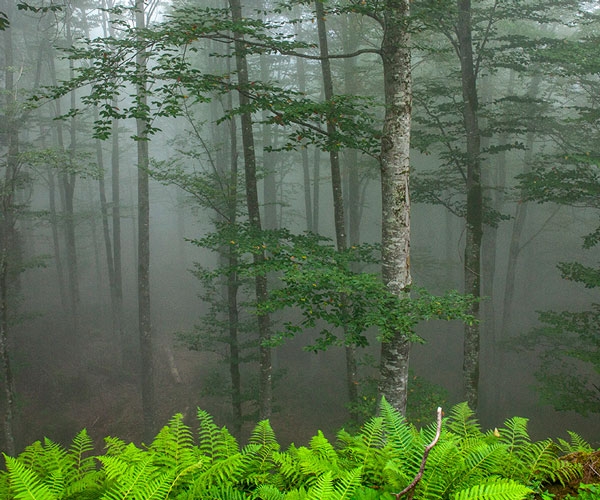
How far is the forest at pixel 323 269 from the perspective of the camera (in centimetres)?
307

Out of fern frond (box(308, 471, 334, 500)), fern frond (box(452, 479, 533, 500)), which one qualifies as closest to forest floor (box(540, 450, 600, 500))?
fern frond (box(452, 479, 533, 500))

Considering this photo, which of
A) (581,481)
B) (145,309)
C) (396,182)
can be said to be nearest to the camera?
(581,481)

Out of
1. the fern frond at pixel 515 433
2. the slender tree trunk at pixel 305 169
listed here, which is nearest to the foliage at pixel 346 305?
the fern frond at pixel 515 433

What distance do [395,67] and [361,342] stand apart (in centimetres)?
Result: 398

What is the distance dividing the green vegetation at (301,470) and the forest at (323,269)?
0.03 meters

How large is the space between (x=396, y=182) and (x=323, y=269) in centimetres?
168

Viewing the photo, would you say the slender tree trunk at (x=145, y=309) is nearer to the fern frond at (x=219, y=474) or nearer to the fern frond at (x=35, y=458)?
the fern frond at (x=35, y=458)

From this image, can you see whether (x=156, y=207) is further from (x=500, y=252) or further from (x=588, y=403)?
(x=588, y=403)

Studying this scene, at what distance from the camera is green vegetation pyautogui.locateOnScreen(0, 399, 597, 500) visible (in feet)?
6.43

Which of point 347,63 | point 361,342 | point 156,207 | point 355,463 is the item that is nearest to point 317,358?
point 347,63

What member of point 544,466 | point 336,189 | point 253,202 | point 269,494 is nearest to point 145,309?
point 253,202

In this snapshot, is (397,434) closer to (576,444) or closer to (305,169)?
(576,444)

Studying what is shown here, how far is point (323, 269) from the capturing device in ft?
18.9

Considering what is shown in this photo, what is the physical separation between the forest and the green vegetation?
3cm
